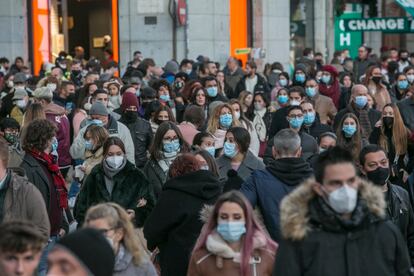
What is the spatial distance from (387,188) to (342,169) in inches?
108

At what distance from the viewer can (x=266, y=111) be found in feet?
57.6

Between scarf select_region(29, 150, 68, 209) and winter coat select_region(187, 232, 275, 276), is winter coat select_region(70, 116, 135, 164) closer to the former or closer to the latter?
scarf select_region(29, 150, 68, 209)

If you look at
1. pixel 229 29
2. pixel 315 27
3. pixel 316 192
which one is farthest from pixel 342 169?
pixel 315 27

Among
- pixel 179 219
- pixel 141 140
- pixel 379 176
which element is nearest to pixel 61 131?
pixel 141 140

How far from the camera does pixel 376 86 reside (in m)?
18.8

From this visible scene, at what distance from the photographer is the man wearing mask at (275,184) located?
27.6ft

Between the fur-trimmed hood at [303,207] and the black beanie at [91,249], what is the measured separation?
94 cm

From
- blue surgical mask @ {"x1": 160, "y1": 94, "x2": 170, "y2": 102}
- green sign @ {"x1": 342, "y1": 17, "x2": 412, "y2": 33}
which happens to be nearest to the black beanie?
blue surgical mask @ {"x1": 160, "y1": 94, "x2": 170, "y2": 102}

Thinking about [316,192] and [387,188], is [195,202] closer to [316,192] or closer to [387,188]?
[387,188]

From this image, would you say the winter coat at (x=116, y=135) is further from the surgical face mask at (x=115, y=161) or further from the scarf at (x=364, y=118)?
the scarf at (x=364, y=118)

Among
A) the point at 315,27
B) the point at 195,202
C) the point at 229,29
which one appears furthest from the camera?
the point at 315,27

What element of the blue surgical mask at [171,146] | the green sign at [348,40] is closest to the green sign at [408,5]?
the green sign at [348,40]

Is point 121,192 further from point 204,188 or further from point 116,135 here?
point 116,135

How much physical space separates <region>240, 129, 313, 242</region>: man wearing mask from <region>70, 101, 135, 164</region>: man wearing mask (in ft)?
14.5
